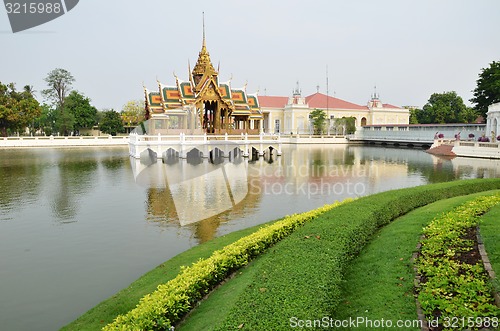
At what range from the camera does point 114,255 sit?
8828 mm

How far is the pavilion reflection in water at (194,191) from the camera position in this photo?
1273cm

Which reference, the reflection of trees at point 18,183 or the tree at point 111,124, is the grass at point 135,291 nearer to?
the reflection of trees at point 18,183

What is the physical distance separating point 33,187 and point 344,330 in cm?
1757

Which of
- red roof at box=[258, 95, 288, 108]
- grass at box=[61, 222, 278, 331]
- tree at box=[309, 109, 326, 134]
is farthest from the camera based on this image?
red roof at box=[258, 95, 288, 108]

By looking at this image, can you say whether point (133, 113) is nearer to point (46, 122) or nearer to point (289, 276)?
point (46, 122)

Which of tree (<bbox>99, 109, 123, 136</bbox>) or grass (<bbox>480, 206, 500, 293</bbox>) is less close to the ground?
tree (<bbox>99, 109, 123, 136</bbox>)

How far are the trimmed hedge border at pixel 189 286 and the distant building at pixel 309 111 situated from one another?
6594 cm

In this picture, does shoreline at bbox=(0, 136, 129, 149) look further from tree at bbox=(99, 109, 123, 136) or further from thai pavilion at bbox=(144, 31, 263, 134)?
thai pavilion at bbox=(144, 31, 263, 134)

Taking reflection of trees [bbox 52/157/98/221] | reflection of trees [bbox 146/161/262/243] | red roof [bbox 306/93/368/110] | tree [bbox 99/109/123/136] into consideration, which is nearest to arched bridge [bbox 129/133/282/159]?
reflection of trees [bbox 52/157/98/221]

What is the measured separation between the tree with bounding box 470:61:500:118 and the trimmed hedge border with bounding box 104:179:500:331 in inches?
1689

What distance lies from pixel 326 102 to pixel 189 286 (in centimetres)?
7651

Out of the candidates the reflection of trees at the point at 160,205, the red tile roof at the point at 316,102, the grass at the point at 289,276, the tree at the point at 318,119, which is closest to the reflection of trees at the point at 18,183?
the reflection of trees at the point at 160,205

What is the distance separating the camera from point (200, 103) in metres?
35.0

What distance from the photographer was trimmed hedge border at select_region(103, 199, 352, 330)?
457 cm
